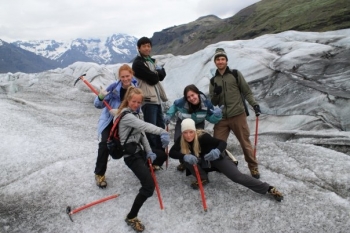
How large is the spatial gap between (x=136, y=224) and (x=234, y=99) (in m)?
4.58

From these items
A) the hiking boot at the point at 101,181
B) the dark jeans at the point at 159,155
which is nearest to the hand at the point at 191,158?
the dark jeans at the point at 159,155

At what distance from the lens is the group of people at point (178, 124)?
742 centimetres

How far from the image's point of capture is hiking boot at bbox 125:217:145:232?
7.09 metres

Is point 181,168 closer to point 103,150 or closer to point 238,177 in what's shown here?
point 238,177

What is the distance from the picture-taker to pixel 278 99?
19.0 metres

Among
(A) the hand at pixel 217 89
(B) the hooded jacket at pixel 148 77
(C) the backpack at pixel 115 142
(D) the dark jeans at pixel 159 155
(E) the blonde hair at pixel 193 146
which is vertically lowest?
(D) the dark jeans at pixel 159 155

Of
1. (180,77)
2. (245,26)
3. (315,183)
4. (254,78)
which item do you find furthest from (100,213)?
(245,26)

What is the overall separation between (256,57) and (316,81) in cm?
527

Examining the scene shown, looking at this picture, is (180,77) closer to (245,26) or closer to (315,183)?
(315,183)

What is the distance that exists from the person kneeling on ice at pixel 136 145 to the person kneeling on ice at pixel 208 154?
2.08 ft

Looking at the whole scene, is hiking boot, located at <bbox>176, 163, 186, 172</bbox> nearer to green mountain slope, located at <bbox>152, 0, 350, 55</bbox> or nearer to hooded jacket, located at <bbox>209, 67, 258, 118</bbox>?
hooded jacket, located at <bbox>209, 67, 258, 118</bbox>

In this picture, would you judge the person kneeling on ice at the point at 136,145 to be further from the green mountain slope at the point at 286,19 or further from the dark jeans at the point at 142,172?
the green mountain slope at the point at 286,19

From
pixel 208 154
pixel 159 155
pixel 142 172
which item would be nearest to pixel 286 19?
pixel 159 155

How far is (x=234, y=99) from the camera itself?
352 inches
